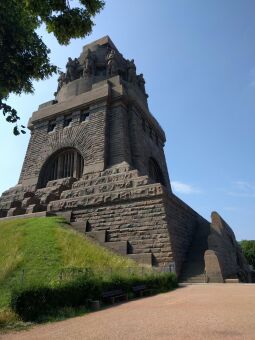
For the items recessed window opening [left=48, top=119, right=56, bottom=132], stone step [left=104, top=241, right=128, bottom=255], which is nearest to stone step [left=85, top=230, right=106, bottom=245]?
stone step [left=104, top=241, right=128, bottom=255]

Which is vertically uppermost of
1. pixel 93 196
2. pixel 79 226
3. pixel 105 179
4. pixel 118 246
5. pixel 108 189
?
pixel 105 179

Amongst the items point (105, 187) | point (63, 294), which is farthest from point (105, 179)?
point (63, 294)

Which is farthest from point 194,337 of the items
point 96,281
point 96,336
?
point 96,281

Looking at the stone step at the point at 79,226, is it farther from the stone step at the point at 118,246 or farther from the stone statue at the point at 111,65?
the stone statue at the point at 111,65

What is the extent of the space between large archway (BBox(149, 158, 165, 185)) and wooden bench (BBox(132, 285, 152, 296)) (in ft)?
49.3

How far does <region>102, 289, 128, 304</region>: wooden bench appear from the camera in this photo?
8874 mm

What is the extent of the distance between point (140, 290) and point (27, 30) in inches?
351

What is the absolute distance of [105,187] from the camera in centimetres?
1786

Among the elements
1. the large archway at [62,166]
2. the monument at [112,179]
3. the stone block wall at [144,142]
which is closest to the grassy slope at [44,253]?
the monument at [112,179]

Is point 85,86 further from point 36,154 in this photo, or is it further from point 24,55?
point 24,55

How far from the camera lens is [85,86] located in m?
27.7

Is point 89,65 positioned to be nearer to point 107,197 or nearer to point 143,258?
point 107,197

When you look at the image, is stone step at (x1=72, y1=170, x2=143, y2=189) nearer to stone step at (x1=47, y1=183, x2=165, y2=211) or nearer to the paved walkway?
stone step at (x1=47, y1=183, x2=165, y2=211)

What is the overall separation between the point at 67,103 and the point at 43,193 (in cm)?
866
